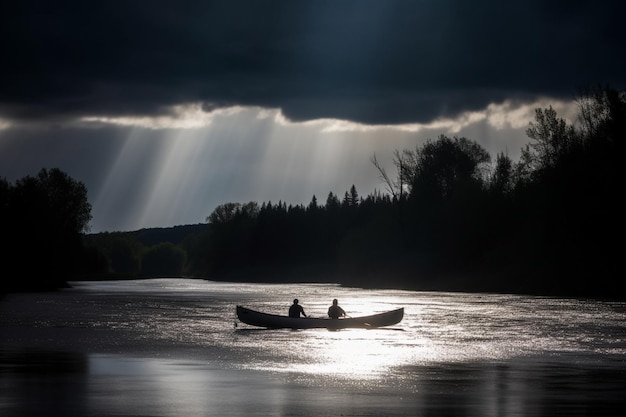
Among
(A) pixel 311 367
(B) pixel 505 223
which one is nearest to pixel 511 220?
(B) pixel 505 223

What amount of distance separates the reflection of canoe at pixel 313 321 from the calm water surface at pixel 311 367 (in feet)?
1.87

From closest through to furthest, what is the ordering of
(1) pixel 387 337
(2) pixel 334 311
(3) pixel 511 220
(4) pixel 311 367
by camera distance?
1. (4) pixel 311 367
2. (1) pixel 387 337
3. (2) pixel 334 311
4. (3) pixel 511 220

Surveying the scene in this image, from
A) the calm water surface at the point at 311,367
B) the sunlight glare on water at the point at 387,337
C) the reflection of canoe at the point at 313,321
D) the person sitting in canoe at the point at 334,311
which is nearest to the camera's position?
the calm water surface at the point at 311,367

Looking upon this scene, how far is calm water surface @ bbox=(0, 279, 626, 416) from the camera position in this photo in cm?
2647

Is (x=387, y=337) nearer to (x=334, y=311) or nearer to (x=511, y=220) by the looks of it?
(x=334, y=311)

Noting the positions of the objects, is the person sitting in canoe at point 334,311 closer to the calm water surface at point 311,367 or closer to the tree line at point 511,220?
the calm water surface at point 311,367

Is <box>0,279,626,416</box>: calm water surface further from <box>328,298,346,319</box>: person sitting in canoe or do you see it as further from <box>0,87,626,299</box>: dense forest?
<box>0,87,626,299</box>: dense forest

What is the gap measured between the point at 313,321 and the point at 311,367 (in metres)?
22.7

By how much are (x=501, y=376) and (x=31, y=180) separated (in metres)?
116

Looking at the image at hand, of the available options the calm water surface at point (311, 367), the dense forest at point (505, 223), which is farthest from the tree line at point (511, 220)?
the calm water surface at point (311, 367)

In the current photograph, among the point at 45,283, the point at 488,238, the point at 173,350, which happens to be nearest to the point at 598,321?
the point at 173,350

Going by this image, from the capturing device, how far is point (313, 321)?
59.6 meters

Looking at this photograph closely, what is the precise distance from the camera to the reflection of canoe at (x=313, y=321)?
195 feet

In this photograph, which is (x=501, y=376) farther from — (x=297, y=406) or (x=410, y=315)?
(x=410, y=315)
